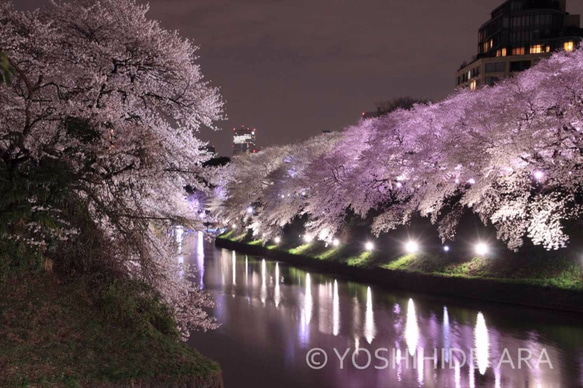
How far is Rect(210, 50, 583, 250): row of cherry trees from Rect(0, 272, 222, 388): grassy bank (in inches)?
217

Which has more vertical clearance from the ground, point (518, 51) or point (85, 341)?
point (518, 51)

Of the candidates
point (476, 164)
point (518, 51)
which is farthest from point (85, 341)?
point (518, 51)

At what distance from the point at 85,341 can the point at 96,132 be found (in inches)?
171

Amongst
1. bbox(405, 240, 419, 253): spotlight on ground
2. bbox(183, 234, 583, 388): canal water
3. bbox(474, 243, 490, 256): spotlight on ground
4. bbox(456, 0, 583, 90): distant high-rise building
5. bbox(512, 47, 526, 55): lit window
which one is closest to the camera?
bbox(183, 234, 583, 388): canal water

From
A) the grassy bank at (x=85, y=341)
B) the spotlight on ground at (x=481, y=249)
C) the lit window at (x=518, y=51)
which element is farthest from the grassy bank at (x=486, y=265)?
the lit window at (x=518, y=51)

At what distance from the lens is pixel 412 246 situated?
32.2 m

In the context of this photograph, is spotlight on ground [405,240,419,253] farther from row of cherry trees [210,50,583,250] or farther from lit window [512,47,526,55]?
lit window [512,47,526,55]

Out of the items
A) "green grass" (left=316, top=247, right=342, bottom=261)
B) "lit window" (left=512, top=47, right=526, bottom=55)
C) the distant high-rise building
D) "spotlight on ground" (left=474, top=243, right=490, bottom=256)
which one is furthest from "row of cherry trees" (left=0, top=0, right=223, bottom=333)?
"lit window" (left=512, top=47, right=526, bottom=55)

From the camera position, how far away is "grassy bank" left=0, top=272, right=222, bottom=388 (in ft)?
27.5

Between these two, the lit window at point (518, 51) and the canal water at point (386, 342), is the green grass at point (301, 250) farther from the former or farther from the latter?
the lit window at point (518, 51)

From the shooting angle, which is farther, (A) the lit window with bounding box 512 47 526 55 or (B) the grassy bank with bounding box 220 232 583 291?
(A) the lit window with bounding box 512 47 526 55

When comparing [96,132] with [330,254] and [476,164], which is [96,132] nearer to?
[476,164]

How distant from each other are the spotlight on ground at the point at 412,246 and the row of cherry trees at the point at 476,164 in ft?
5.43

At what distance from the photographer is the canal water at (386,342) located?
13117mm
